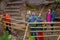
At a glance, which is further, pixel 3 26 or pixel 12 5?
pixel 12 5

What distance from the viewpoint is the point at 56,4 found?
16.9 meters

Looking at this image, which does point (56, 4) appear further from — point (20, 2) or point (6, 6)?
point (6, 6)

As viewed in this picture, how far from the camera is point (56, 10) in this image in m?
16.5

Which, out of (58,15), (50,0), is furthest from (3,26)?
(50,0)

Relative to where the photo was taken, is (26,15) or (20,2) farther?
(20,2)

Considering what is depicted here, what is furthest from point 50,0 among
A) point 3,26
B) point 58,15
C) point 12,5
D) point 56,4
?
point 3,26

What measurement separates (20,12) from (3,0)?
1832 mm

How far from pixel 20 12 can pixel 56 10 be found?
2.68m

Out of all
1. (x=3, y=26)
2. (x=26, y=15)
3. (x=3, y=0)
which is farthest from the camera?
(x=3, y=0)

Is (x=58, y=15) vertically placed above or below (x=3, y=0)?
below

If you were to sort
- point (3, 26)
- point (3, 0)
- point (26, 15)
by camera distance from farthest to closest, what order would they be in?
point (3, 0)
point (26, 15)
point (3, 26)

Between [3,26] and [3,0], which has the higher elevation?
[3,0]

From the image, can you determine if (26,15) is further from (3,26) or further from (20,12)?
(3,26)

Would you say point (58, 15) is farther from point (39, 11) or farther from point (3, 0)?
point (3, 0)
